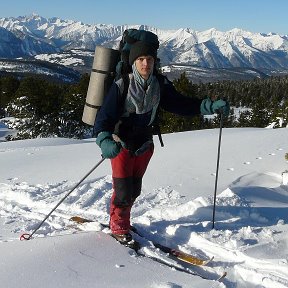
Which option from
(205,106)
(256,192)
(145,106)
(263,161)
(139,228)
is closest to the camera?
(145,106)

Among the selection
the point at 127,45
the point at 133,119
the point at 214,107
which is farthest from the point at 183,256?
the point at 127,45

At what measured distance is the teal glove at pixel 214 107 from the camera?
14.1 feet

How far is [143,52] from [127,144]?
942mm

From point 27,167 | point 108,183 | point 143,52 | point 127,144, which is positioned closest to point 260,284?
point 127,144

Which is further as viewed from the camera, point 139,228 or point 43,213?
point 43,213

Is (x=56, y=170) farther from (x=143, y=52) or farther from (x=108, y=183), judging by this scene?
(x=143, y=52)

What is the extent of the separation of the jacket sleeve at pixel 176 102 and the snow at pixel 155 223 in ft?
4.42

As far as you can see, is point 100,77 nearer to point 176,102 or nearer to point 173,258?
point 176,102

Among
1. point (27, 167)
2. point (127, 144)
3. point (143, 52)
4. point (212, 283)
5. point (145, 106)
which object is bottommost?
point (27, 167)

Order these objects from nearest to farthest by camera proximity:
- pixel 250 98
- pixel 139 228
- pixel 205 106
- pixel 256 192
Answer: pixel 205 106
pixel 139 228
pixel 256 192
pixel 250 98

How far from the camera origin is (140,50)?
3828mm

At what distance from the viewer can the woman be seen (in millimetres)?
3871

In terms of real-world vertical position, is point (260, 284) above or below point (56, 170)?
above

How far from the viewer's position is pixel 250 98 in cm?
10681
